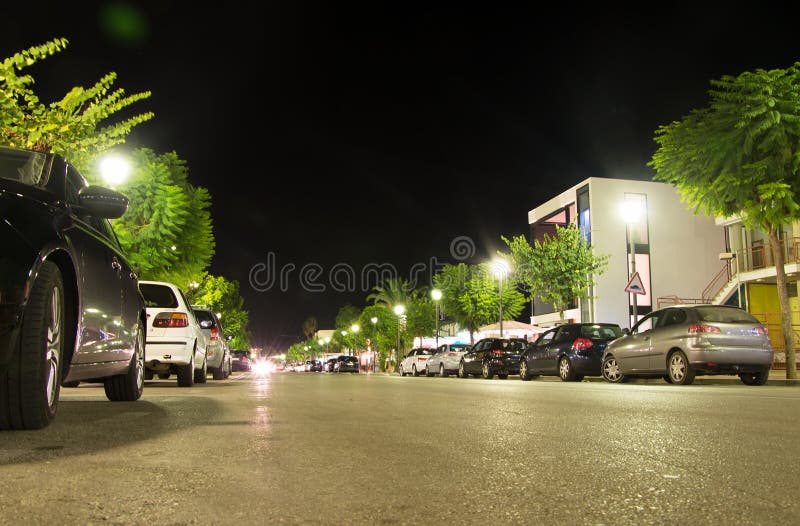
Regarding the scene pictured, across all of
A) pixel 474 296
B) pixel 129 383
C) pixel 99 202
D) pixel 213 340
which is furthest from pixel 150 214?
pixel 474 296

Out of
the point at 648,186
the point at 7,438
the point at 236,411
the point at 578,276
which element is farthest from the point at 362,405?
the point at 648,186

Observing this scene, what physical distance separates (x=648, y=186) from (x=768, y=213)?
28778mm

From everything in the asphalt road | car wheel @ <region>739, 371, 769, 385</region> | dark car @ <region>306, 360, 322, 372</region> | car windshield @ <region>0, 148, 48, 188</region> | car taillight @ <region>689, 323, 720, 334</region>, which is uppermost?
car windshield @ <region>0, 148, 48, 188</region>

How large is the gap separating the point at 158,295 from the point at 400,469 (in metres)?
10.7

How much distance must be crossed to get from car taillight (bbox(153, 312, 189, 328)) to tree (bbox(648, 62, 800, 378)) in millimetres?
13017

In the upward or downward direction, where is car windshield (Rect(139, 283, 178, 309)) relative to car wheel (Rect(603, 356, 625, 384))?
upward

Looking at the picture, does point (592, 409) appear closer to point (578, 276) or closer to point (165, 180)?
point (165, 180)

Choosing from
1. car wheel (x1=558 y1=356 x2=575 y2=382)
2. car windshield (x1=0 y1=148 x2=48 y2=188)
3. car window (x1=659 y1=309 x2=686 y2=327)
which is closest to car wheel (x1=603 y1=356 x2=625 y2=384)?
car window (x1=659 y1=309 x2=686 y2=327)

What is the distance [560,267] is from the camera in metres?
31.2

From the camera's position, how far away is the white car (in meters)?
12.8

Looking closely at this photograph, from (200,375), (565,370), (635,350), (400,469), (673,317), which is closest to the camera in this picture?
(400,469)

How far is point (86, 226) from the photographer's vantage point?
5.71 meters

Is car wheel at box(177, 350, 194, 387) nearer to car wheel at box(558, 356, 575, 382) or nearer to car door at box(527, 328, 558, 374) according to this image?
car wheel at box(558, 356, 575, 382)

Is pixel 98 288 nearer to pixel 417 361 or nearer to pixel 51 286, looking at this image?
pixel 51 286
